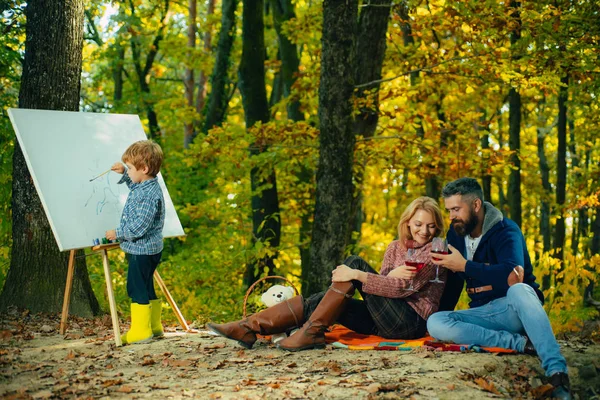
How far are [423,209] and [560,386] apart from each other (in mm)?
1662

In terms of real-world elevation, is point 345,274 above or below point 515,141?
below

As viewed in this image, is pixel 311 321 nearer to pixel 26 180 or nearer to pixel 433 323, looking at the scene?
pixel 433 323

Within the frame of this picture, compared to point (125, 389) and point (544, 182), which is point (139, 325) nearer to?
point (125, 389)

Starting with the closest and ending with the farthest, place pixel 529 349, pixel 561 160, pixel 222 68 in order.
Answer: pixel 529 349
pixel 561 160
pixel 222 68

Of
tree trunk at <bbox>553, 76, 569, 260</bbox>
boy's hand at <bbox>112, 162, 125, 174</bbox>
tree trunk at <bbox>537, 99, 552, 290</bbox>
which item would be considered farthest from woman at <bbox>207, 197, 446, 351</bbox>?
tree trunk at <bbox>537, 99, 552, 290</bbox>

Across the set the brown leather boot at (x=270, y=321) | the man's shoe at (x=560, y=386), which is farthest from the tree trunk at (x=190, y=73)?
the man's shoe at (x=560, y=386)

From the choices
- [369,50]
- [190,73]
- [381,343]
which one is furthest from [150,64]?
[381,343]

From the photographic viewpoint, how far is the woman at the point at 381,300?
552 cm

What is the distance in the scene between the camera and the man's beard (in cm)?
545

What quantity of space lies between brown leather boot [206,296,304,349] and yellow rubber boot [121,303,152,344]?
885mm

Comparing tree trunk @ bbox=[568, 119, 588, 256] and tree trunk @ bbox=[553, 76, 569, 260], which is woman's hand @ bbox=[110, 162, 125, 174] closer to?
tree trunk @ bbox=[553, 76, 569, 260]

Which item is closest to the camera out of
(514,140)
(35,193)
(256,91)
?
(35,193)

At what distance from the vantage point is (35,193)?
23.5 feet

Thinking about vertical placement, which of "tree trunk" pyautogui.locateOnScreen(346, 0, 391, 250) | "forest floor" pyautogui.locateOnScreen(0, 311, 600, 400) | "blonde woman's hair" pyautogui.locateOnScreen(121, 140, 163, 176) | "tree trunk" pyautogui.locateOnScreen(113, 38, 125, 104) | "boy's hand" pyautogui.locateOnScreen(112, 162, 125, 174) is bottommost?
"forest floor" pyautogui.locateOnScreen(0, 311, 600, 400)
